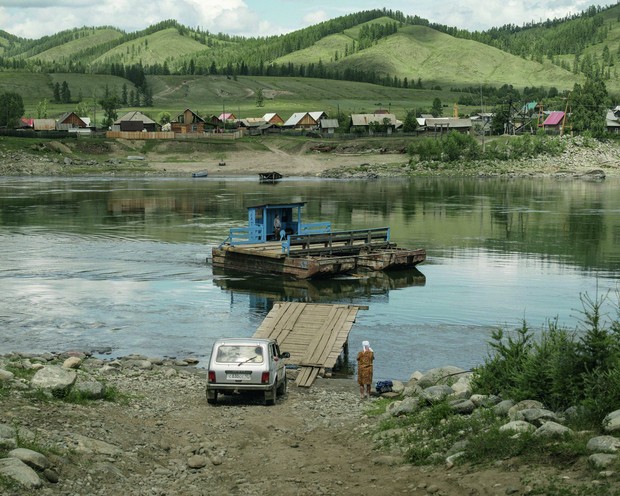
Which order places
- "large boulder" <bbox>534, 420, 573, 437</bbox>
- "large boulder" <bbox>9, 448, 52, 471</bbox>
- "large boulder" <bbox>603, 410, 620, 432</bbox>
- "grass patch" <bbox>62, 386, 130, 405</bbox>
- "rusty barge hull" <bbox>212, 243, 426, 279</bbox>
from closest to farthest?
"large boulder" <bbox>9, 448, 52, 471</bbox> → "large boulder" <bbox>603, 410, 620, 432</bbox> → "large boulder" <bbox>534, 420, 573, 437</bbox> → "grass patch" <bbox>62, 386, 130, 405</bbox> → "rusty barge hull" <bbox>212, 243, 426, 279</bbox>

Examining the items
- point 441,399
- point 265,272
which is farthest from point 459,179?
point 441,399

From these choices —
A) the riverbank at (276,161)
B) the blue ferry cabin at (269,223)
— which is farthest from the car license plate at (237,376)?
the riverbank at (276,161)

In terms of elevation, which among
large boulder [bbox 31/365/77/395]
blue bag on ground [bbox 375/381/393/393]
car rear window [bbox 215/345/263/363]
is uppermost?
car rear window [bbox 215/345/263/363]

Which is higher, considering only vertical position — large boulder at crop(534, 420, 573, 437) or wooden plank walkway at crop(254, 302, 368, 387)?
large boulder at crop(534, 420, 573, 437)

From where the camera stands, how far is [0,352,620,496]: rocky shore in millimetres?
15438

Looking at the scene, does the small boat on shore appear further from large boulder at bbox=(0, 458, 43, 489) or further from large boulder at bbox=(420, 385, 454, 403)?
large boulder at bbox=(0, 458, 43, 489)

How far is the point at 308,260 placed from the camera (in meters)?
50.2

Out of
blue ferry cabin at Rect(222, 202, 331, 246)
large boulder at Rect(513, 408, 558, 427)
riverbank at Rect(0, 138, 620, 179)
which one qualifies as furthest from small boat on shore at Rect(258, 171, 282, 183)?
large boulder at Rect(513, 408, 558, 427)

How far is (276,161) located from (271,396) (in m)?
156

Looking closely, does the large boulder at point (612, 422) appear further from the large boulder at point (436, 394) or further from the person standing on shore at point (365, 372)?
the person standing on shore at point (365, 372)

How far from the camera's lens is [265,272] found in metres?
53.1

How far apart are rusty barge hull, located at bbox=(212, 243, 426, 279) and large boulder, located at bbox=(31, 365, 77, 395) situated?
2874cm

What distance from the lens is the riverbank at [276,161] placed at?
6309 inches

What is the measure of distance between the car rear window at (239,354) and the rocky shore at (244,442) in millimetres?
1191
